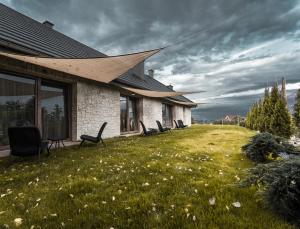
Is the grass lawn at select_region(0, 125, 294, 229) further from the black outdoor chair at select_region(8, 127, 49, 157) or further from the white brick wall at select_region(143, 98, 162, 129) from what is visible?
the white brick wall at select_region(143, 98, 162, 129)

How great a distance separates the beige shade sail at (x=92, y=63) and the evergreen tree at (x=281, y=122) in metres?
7.98

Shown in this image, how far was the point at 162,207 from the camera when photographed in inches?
84.4

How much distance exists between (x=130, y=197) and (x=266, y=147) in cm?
305

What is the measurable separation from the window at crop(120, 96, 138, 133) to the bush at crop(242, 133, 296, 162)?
7492 millimetres

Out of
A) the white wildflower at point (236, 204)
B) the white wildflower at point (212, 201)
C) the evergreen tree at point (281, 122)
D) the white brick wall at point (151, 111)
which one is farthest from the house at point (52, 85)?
the evergreen tree at point (281, 122)

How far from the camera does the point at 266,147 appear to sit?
416 cm

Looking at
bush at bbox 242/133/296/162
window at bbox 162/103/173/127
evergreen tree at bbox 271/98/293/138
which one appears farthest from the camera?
window at bbox 162/103/173/127

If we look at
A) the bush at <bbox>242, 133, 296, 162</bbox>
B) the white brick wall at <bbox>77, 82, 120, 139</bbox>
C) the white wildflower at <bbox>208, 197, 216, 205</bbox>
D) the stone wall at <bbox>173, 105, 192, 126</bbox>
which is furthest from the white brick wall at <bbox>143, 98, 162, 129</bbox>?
the white wildflower at <bbox>208, 197, 216, 205</bbox>

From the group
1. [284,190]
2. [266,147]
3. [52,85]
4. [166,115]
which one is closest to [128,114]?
[52,85]

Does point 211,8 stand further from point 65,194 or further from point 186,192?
point 65,194

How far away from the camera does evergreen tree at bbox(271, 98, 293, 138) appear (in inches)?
390

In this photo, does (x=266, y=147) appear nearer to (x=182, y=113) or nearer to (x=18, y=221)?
(x=18, y=221)

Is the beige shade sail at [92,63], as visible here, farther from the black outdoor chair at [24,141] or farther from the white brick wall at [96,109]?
the white brick wall at [96,109]

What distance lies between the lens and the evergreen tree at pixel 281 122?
9.90 metres
